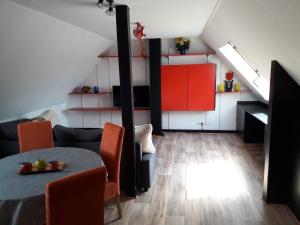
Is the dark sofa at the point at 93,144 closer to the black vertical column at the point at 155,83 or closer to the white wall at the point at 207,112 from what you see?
the black vertical column at the point at 155,83

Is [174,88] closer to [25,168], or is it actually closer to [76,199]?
[25,168]

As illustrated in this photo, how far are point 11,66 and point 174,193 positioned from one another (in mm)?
2815

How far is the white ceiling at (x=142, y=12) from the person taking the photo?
2750mm

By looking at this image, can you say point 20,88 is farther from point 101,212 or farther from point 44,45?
point 101,212

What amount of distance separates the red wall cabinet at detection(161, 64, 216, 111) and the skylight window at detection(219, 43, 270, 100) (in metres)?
0.50

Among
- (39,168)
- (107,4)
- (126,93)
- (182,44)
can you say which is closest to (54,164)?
(39,168)

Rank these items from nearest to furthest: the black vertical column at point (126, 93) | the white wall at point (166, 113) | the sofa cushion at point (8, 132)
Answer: the black vertical column at point (126, 93) → the sofa cushion at point (8, 132) → the white wall at point (166, 113)

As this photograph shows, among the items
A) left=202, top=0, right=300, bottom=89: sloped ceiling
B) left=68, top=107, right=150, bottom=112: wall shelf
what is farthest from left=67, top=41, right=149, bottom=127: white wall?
left=202, top=0, right=300, bottom=89: sloped ceiling

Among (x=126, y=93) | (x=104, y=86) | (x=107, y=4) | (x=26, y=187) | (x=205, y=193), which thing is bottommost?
(x=205, y=193)

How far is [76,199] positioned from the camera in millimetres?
1591

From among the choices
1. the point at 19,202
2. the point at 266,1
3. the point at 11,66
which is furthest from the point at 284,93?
the point at 11,66

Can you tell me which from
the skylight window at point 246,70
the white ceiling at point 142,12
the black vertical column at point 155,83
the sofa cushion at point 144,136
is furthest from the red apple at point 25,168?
the skylight window at point 246,70

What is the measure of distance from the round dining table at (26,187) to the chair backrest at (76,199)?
0.25 metres

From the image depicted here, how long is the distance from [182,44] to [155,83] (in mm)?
1116
